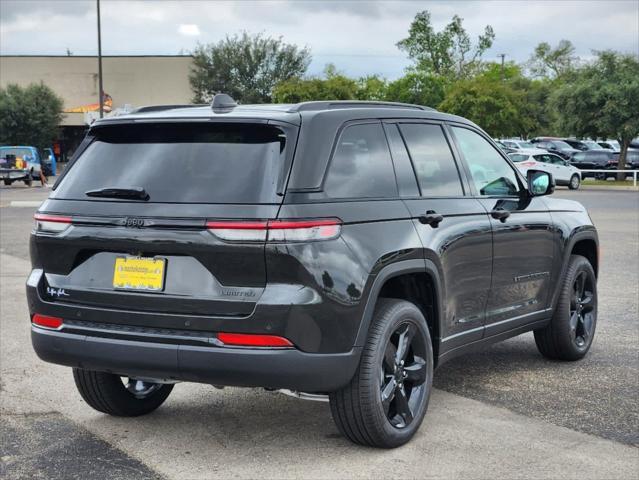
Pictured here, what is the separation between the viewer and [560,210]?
674 centimetres

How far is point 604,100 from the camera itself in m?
45.4

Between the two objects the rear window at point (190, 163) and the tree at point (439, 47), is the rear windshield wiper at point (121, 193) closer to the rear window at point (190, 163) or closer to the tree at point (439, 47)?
the rear window at point (190, 163)

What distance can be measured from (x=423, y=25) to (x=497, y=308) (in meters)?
97.8

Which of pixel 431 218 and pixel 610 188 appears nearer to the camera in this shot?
pixel 431 218

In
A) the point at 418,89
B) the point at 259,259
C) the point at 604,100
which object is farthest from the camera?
the point at 418,89

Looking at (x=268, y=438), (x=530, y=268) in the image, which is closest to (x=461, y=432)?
(x=268, y=438)

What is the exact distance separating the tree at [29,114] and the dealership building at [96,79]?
172cm

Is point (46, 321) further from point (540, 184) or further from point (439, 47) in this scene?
point (439, 47)

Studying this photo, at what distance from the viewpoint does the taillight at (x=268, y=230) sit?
13.9 ft

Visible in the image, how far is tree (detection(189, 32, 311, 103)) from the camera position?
64.6 m

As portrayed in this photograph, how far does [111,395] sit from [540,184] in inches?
123

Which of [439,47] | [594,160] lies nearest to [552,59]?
[439,47]

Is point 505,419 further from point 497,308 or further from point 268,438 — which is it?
point 268,438

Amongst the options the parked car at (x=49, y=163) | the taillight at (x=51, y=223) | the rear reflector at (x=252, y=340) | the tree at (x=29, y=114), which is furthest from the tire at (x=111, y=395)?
the tree at (x=29, y=114)
